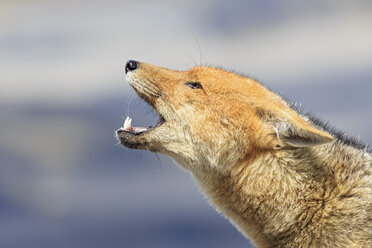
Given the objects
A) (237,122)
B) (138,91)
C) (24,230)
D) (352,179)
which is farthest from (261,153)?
(24,230)

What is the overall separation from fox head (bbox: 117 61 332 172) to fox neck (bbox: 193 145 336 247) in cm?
19

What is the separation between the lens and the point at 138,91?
12531mm

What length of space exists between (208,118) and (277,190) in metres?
1.54

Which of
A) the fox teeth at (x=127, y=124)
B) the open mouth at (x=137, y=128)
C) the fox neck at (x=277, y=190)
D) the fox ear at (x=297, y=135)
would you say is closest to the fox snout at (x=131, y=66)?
the fox teeth at (x=127, y=124)

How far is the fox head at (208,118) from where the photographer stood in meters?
11.7

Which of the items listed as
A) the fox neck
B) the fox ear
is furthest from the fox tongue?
the fox ear

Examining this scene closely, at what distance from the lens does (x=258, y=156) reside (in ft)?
38.2

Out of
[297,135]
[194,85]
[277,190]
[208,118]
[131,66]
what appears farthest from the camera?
[131,66]

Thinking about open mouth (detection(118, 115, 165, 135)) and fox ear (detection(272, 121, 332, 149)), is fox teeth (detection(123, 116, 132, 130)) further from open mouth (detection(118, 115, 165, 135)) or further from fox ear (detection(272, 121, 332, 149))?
fox ear (detection(272, 121, 332, 149))

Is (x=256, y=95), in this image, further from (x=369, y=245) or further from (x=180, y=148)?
(x=369, y=245)

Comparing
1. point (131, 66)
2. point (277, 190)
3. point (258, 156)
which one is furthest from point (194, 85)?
point (277, 190)

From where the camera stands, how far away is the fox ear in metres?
10.8

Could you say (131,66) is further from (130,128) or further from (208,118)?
Answer: (208,118)

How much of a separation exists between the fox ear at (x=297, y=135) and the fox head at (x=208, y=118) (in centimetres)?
1
